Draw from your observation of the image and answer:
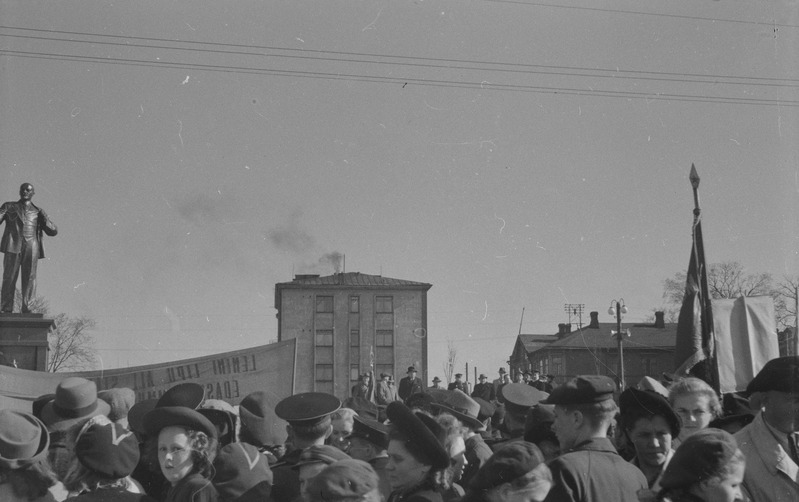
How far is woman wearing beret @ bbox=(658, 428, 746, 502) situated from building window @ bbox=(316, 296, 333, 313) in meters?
55.4

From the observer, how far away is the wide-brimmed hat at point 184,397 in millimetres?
5383

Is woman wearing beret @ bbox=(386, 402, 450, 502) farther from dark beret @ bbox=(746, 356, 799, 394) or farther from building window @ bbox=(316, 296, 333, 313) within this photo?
building window @ bbox=(316, 296, 333, 313)

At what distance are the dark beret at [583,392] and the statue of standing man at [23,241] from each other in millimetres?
8985

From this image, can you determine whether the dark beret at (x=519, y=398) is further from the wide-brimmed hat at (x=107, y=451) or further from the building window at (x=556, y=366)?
the building window at (x=556, y=366)

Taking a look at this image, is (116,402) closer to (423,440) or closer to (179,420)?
(179,420)

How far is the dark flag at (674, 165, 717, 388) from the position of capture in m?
8.38

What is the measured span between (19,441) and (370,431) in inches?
90.6

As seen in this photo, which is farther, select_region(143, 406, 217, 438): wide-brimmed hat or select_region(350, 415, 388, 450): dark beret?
select_region(350, 415, 388, 450): dark beret

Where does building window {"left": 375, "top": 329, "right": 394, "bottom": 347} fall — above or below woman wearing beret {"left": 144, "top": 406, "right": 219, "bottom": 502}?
below

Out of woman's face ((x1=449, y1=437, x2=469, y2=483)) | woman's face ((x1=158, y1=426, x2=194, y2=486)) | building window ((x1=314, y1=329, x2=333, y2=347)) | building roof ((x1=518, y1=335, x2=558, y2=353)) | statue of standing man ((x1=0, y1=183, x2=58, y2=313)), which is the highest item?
statue of standing man ((x1=0, y1=183, x2=58, y2=313))

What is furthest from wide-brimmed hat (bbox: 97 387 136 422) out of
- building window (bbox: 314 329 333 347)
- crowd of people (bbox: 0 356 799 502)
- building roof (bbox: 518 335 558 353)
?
building roof (bbox: 518 335 558 353)

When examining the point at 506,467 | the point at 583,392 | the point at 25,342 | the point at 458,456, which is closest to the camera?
the point at 506,467

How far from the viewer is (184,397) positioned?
216 inches

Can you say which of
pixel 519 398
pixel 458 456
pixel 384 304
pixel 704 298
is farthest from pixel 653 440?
pixel 384 304
